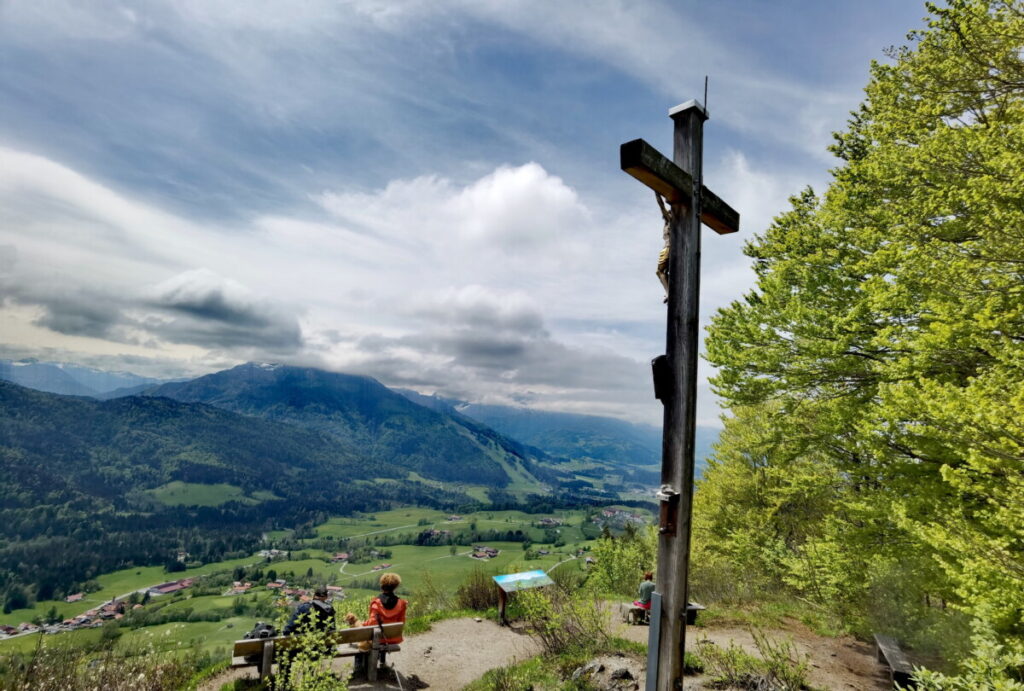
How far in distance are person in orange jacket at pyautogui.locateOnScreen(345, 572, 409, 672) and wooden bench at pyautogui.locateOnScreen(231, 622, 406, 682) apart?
11 centimetres

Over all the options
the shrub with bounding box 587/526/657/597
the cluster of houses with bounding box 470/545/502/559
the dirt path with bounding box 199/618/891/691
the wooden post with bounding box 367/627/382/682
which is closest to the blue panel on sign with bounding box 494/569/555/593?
the dirt path with bounding box 199/618/891/691

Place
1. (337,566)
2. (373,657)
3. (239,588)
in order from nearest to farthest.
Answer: (373,657), (239,588), (337,566)

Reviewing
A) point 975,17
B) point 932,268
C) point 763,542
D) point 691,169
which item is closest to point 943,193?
point 932,268

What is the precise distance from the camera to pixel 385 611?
9.00 metres

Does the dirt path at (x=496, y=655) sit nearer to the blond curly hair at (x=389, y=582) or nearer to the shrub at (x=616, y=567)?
the blond curly hair at (x=389, y=582)

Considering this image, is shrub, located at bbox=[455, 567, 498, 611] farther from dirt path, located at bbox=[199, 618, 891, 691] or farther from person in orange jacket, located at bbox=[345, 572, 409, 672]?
person in orange jacket, located at bbox=[345, 572, 409, 672]

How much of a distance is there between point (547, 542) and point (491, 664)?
488 ft

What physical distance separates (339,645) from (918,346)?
35.2ft

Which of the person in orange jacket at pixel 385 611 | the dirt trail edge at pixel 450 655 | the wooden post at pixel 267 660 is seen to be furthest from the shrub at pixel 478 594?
the wooden post at pixel 267 660

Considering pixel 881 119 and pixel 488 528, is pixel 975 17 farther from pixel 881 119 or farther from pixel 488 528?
pixel 488 528

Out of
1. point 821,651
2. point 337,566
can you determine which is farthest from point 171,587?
point 821,651

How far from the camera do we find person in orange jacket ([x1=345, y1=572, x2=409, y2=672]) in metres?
8.91

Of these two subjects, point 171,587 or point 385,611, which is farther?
point 171,587

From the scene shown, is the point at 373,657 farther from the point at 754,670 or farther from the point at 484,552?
the point at 484,552
